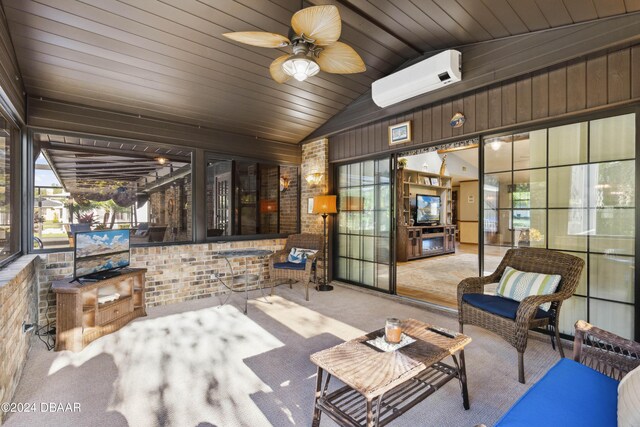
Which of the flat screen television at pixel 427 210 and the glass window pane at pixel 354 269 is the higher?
the flat screen television at pixel 427 210

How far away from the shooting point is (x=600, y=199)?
277 centimetres

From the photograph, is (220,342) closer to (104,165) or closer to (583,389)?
(583,389)

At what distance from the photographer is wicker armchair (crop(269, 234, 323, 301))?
4.48 m

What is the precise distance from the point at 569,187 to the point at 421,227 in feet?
17.2

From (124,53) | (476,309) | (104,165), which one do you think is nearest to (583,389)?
(476,309)

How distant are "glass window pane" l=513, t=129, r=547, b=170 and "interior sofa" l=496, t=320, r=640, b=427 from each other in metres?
1.92

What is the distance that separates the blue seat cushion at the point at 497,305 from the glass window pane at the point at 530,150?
1441 millimetres

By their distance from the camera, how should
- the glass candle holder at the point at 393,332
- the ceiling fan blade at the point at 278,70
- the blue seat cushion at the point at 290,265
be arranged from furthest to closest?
the blue seat cushion at the point at 290,265 → the ceiling fan blade at the point at 278,70 → the glass candle holder at the point at 393,332

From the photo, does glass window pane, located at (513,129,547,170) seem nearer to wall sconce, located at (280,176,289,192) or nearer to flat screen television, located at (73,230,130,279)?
wall sconce, located at (280,176,289,192)

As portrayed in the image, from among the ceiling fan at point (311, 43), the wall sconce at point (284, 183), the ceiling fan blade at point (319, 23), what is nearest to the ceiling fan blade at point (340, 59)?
the ceiling fan at point (311, 43)

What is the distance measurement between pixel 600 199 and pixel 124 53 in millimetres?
4742

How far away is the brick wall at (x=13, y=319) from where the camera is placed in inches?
74.7

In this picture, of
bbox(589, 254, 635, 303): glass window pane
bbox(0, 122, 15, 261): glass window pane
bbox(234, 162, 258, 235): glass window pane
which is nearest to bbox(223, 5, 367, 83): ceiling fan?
bbox(0, 122, 15, 261): glass window pane

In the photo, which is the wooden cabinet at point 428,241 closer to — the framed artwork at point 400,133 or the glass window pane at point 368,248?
the glass window pane at point 368,248
